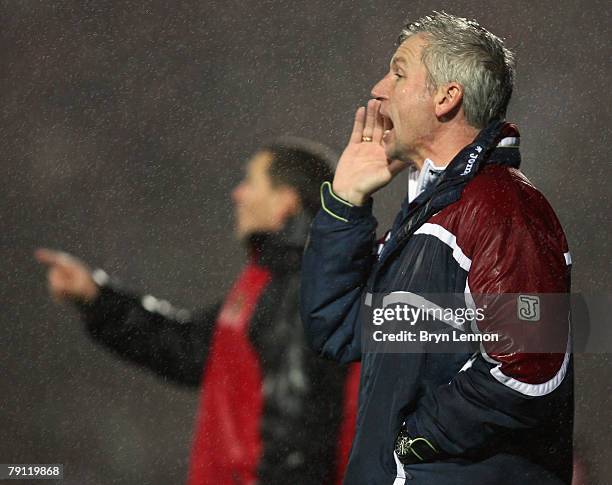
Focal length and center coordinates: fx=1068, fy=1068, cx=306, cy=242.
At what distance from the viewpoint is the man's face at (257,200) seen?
2.01 m

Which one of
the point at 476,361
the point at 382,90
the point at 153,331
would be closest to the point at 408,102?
the point at 382,90

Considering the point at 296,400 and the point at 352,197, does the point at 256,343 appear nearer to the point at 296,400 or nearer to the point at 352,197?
the point at 296,400

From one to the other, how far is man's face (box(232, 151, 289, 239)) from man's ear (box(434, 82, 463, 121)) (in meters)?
0.67

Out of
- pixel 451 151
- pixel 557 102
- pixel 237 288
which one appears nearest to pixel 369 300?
pixel 451 151

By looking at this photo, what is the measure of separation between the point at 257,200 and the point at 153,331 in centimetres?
32

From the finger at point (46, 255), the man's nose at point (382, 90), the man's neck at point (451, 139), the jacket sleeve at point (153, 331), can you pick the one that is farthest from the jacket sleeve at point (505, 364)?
the finger at point (46, 255)

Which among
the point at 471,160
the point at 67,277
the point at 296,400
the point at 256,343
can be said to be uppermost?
the point at 471,160

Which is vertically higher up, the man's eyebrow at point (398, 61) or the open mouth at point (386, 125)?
the man's eyebrow at point (398, 61)

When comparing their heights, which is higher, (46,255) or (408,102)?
(408,102)

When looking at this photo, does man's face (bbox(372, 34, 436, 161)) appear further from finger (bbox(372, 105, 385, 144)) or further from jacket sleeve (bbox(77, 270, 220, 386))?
jacket sleeve (bbox(77, 270, 220, 386))

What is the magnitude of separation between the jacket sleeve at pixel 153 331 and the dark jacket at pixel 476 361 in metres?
0.70

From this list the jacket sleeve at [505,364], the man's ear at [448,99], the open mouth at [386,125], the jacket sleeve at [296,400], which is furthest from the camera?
the jacket sleeve at [296,400]

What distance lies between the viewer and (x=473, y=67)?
4.52 ft

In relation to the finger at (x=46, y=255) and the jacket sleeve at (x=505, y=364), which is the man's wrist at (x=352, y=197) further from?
the finger at (x=46, y=255)
